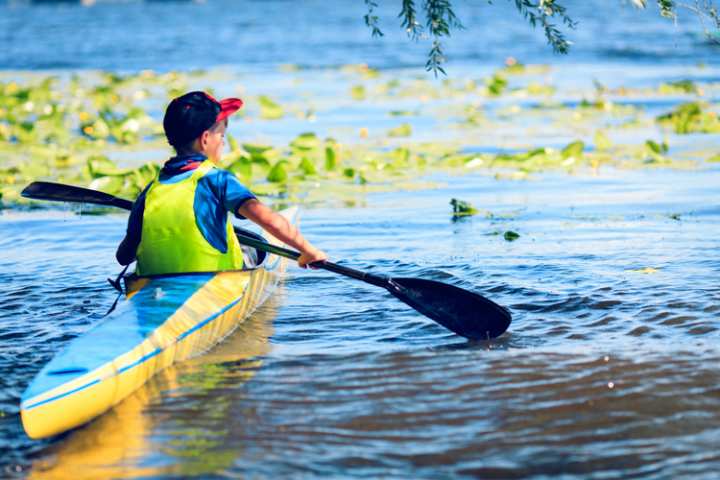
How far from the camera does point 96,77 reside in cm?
2694

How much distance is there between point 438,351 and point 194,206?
1506 mm

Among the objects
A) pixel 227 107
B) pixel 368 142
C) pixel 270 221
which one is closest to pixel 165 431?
pixel 270 221

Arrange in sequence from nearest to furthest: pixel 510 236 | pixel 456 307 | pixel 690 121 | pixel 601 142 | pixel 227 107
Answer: pixel 227 107 < pixel 456 307 < pixel 510 236 < pixel 601 142 < pixel 690 121

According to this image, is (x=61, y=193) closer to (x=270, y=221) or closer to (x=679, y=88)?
(x=270, y=221)

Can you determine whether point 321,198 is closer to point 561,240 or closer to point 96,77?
point 561,240

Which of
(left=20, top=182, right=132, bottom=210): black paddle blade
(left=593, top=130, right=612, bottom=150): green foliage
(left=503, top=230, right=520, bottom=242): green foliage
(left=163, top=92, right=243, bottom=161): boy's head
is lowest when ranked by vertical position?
(left=503, top=230, right=520, bottom=242): green foliage

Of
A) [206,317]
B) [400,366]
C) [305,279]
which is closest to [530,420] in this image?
[400,366]

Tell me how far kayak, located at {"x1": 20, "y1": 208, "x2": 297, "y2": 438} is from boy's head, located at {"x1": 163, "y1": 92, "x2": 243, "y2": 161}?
0.68 metres

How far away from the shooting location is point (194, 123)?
5.74 meters

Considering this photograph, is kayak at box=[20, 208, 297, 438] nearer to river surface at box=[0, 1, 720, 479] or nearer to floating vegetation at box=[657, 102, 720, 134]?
river surface at box=[0, 1, 720, 479]

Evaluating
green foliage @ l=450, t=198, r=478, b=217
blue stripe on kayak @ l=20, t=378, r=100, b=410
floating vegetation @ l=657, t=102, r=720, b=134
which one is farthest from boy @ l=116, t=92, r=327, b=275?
floating vegetation @ l=657, t=102, r=720, b=134

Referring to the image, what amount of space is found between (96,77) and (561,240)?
20.4 m

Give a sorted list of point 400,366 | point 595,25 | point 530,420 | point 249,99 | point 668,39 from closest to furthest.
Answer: point 530,420, point 400,366, point 249,99, point 668,39, point 595,25

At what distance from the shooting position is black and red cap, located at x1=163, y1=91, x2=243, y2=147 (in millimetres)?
5707
